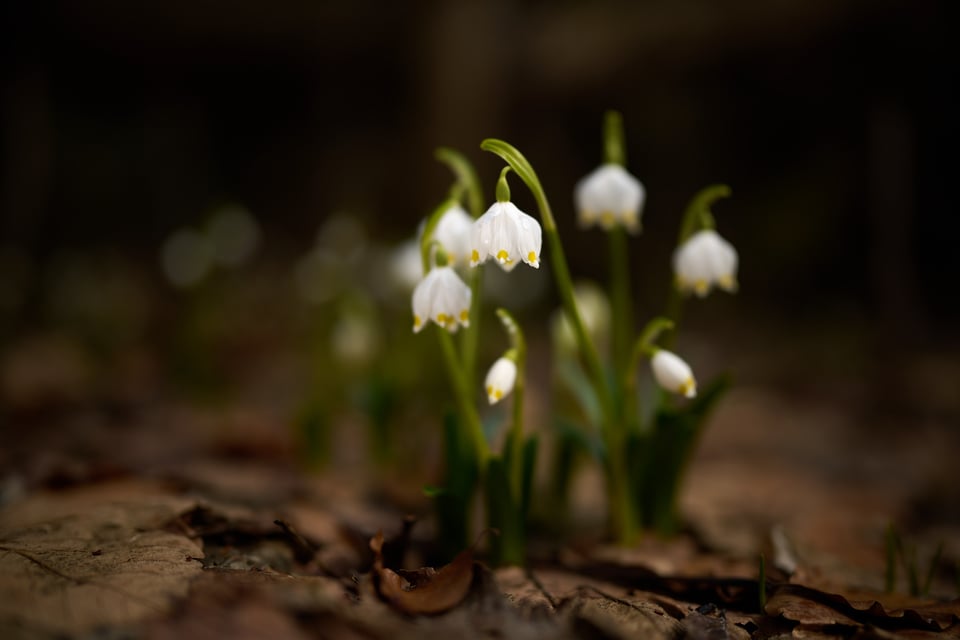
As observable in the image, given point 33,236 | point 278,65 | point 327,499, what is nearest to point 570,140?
point 278,65

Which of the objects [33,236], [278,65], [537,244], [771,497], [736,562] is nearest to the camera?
[537,244]

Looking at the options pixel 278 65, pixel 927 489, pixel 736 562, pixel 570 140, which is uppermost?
pixel 278 65

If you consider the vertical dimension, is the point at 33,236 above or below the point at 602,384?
above

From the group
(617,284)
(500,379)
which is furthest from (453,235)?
(617,284)

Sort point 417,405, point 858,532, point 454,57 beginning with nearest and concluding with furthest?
point 858,532, point 417,405, point 454,57

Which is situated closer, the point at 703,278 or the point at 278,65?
the point at 703,278

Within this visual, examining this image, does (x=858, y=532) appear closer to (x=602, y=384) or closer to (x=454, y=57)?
(x=602, y=384)

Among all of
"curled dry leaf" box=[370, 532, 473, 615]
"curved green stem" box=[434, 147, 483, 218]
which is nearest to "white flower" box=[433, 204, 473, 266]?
"curved green stem" box=[434, 147, 483, 218]
